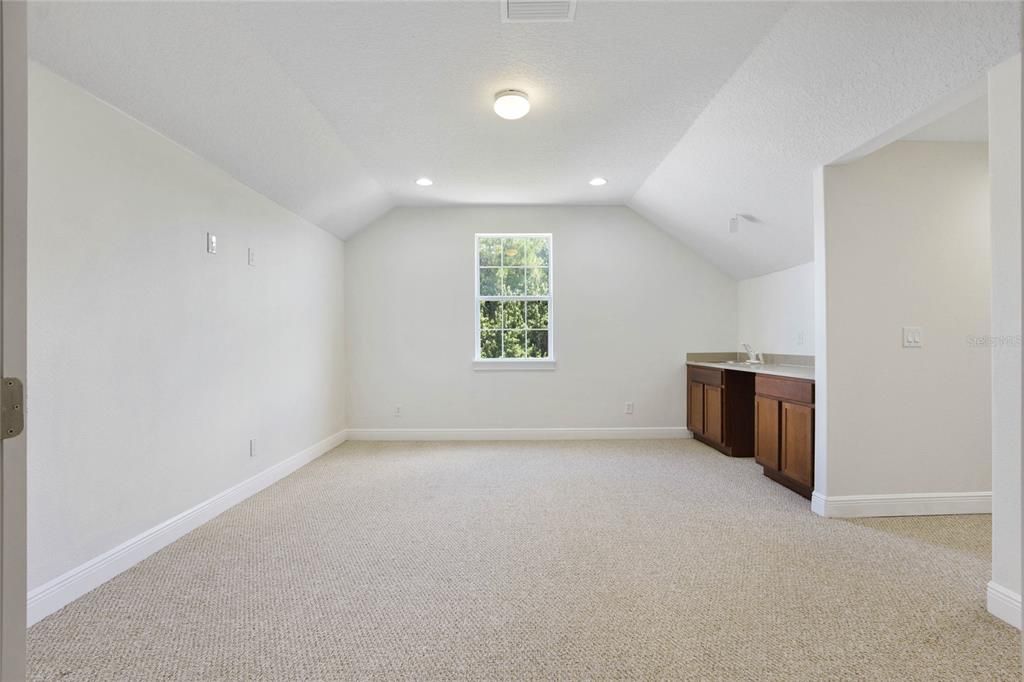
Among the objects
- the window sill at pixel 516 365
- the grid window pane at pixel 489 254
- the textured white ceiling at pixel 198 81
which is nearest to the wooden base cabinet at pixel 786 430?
the window sill at pixel 516 365

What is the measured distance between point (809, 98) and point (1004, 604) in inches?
94.8

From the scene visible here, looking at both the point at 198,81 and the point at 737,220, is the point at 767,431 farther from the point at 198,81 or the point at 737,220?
the point at 198,81

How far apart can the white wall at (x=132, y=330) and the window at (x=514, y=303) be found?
2.32 m

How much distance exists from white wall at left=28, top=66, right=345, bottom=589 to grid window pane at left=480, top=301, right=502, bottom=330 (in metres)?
2.28

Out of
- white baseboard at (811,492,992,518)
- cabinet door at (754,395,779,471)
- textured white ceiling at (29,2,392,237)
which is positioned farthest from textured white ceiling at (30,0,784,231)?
white baseboard at (811,492,992,518)

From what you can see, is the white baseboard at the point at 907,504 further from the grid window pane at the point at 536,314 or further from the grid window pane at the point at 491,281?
the grid window pane at the point at 491,281

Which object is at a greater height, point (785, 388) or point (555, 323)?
point (555, 323)

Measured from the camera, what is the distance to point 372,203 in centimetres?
533

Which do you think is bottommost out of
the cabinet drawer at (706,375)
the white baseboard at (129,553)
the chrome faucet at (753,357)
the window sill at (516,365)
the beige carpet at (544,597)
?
the beige carpet at (544,597)

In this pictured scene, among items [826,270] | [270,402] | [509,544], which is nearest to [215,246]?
[270,402]

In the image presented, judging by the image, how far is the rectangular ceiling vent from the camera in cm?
236

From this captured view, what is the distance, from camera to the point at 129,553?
2.61m

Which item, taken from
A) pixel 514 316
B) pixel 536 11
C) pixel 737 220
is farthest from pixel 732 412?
pixel 536 11

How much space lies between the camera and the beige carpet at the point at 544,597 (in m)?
1.80
